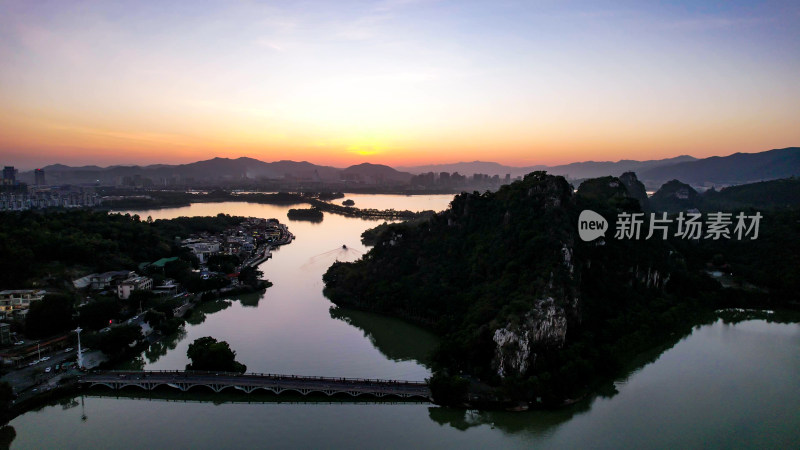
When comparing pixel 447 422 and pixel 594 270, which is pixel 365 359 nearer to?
pixel 447 422

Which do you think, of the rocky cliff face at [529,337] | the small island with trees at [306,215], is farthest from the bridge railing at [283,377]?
the small island with trees at [306,215]

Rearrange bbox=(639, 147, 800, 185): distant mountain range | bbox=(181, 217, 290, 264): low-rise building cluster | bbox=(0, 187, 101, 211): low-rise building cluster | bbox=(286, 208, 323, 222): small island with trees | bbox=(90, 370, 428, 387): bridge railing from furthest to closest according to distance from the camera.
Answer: bbox=(639, 147, 800, 185): distant mountain range < bbox=(286, 208, 323, 222): small island with trees < bbox=(0, 187, 101, 211): low-rise building cluster < bbox=(181, 217, 290, 264): low-rise building cluster < bbox=(90, 370, 428, 387): bridge railing

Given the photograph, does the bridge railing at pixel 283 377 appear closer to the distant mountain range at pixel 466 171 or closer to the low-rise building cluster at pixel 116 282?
the low-rise building cluster at pixel 116 282

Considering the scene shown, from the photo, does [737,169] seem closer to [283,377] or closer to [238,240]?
[238,240]

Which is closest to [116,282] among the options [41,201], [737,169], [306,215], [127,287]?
[127,287]

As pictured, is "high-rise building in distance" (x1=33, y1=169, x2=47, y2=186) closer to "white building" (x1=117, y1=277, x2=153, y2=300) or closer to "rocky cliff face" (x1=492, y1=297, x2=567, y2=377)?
"white building" (x1=117, y1=277, x2=153, y2=300)

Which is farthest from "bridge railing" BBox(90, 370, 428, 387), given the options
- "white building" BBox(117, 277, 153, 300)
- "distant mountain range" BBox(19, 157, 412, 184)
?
"distant mountain range" BBox(19, 157, 412, 184)
